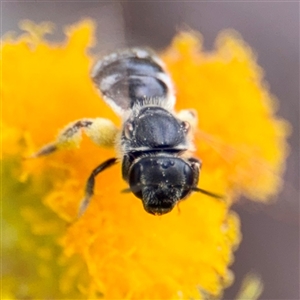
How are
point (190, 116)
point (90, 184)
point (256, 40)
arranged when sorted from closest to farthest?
point (90, 184) → point (190, 116) → point (256, 40)

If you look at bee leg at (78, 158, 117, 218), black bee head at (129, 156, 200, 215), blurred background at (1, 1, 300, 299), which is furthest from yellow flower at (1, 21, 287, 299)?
blurred background at (1, 1, 300, 299)

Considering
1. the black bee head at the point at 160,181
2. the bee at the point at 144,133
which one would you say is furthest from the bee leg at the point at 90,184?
the black bee head at the point at 160,181

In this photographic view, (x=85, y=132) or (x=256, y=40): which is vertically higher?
(x=256, y=40)

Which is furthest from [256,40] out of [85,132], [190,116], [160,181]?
[160,181]

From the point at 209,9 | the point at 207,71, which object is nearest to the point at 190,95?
the point at 207,71

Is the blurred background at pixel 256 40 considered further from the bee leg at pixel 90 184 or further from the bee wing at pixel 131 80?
the bee leg at pixel 90 184

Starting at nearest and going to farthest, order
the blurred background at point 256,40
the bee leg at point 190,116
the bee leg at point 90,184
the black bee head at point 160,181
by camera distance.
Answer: the black bee head at point 160,181 < the bee leg at point 90,184 < the bee leg at point 190,116 < the blurred background at point 256,40

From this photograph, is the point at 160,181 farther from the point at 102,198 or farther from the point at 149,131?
the point at 102,198
